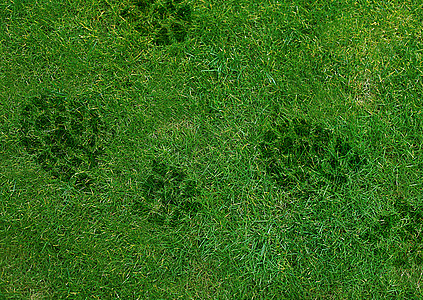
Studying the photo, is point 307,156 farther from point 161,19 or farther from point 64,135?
point 64,135

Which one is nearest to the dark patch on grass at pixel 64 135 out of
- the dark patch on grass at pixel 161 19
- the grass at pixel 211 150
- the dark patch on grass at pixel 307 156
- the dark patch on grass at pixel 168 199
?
the grass at pixel 211 150

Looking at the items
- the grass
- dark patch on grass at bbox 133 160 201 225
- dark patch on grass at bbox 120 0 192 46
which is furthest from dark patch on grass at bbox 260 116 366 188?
dark patch on grass at bbox 120 0 192 46

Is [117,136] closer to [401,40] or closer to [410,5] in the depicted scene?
[401,40]

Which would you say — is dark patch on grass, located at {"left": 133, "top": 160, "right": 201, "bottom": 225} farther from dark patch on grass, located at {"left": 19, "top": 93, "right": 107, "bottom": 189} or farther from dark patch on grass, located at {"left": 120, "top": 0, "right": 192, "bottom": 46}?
dark patch on grass, located at {"left": 120, "top": 0, "right": 192, "bottom": 46}

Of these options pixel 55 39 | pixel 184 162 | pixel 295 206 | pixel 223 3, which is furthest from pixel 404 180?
pixel 55 39

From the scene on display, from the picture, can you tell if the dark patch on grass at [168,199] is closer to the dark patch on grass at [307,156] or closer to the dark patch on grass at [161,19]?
the dark patch on grass at [307,156]
